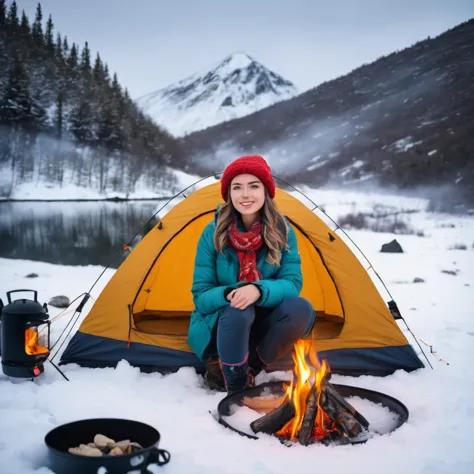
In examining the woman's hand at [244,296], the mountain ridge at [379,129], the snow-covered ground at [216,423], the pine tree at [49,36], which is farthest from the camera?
the pine tree at [49,36]

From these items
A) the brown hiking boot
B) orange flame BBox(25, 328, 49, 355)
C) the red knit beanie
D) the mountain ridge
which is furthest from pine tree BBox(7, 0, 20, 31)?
the brown hiking boot

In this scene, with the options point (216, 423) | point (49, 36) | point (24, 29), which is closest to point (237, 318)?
point (216, 423)

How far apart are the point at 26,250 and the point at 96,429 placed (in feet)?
32.6

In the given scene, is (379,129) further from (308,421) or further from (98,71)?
(308,421)

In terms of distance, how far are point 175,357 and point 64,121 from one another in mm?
53835

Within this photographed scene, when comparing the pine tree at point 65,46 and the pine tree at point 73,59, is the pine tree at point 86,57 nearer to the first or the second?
the pine tree at point 73,59

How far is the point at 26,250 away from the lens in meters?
11.2

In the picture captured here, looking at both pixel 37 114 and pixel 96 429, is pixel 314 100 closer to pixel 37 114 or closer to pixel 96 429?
pixel 37 114

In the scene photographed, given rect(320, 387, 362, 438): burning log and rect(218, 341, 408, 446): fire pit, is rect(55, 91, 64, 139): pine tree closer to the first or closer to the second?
rect(218, 341, 408, 446): fire pit

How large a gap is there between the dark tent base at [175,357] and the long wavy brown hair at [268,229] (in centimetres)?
103

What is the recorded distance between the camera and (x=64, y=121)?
52.6m

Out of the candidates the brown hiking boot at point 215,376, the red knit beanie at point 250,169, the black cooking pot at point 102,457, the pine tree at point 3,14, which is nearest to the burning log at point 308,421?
the black cooking pot at point 102,457

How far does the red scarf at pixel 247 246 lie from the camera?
123 inches

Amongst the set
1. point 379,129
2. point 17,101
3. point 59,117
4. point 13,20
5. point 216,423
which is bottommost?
point 216,423
